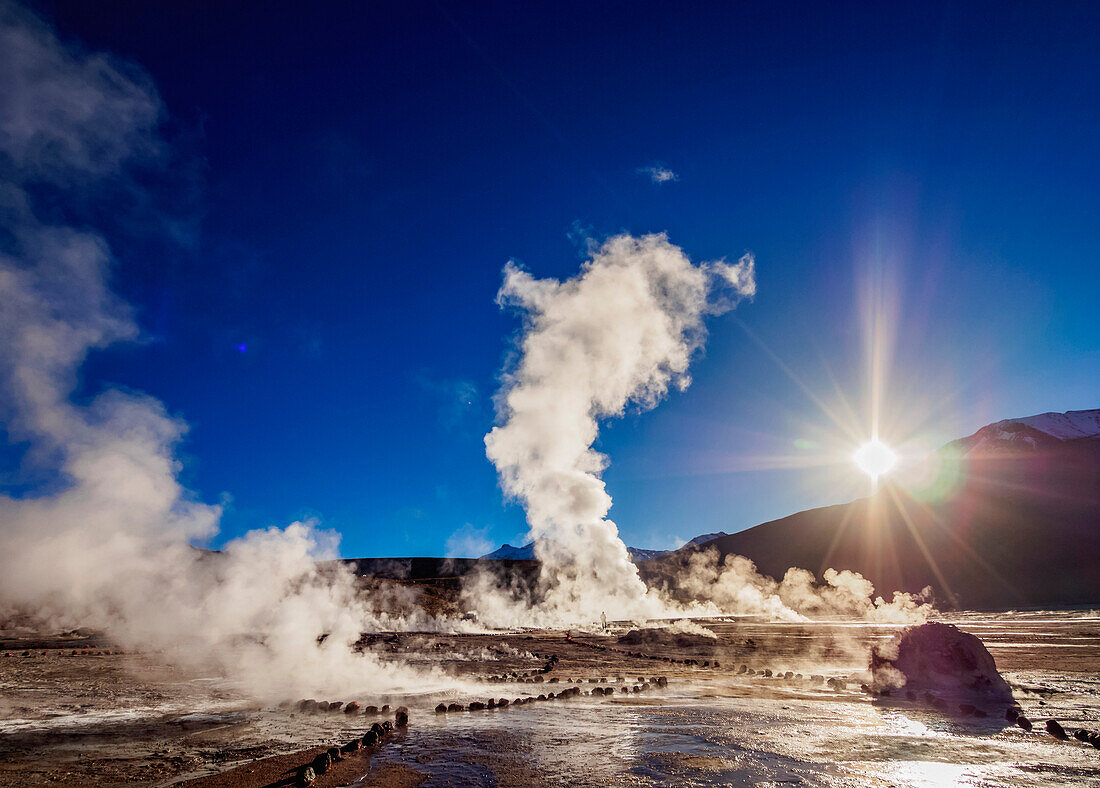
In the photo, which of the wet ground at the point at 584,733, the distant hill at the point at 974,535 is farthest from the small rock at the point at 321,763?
the distant hill at the point at 974,535

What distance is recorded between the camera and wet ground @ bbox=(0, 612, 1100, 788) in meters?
10.6

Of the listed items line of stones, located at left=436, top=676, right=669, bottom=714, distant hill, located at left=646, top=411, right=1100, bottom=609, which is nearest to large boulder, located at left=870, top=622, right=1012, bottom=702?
line of stones, located at left=436, top=676, right=669, bottom=714

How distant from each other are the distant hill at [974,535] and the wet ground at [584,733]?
81.8 m

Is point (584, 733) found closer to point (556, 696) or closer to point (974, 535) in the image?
point (556, 696)

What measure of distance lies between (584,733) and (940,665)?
1316 centimetres

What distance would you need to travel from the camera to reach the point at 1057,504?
110500 mm

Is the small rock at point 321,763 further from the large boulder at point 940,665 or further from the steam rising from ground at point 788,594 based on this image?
the steam rising from ground at point 788,594

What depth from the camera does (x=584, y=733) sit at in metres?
14.0

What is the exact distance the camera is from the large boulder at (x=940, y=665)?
1802cm

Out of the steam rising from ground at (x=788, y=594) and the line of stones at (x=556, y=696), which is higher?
the line of stones at (x=556, y=696)

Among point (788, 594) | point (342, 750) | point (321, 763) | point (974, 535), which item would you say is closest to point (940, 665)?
point (342, 750)

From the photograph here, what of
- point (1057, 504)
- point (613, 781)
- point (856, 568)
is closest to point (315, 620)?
point (613, 781)

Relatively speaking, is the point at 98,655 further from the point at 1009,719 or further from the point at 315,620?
the point at 1009,719

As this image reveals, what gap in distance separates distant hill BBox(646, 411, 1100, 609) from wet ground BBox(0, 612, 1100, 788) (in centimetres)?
8184
